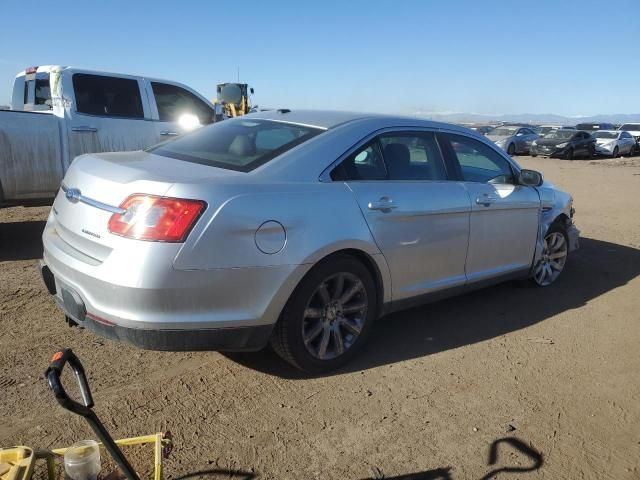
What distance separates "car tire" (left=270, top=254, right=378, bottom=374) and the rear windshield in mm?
764

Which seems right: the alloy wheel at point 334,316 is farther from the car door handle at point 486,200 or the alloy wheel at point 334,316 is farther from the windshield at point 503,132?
the windshield at point 503,132

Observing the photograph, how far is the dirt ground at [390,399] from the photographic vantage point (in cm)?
260

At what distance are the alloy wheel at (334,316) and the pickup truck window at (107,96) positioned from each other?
15.4ft

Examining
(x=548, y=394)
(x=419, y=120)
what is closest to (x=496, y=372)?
(x=548, y=394)

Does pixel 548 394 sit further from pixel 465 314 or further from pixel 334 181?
pixel 334 181

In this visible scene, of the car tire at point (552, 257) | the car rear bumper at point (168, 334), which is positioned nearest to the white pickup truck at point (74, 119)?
the car rear bumper at point (168, 334)

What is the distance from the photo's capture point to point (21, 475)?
1920 mm

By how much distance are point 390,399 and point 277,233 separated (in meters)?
1.15

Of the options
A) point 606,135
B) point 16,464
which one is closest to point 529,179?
point 16,464

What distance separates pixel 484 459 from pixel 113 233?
213 cm

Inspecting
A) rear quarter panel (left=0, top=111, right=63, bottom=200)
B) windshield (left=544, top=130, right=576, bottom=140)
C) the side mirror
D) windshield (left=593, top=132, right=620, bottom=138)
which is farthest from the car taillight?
windshield (left=593, top=132, right=620, bottom=138)

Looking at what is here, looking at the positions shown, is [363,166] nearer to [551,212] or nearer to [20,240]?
[551,212]

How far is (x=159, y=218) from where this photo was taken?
8.79 ft

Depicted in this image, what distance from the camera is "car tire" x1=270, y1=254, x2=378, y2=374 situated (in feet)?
10.2
